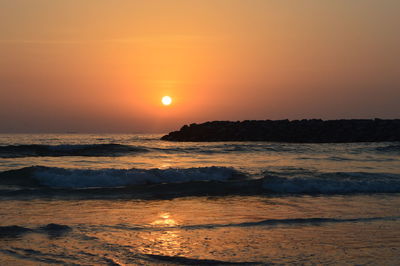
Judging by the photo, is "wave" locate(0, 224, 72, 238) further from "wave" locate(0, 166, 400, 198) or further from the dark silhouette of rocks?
the dark silhouette of rocks

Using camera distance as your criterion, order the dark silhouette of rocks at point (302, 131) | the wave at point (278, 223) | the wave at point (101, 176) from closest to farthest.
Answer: the wave at point (278, 223), the wave at point (101, 176), the dark silhouette of rocks at point (302, 131)

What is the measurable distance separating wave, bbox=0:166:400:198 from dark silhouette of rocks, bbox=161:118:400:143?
84.2 ft

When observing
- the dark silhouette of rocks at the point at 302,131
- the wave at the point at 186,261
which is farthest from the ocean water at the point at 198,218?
the dark silhouette of rocks at the point at 302,131

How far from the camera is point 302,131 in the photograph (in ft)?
141

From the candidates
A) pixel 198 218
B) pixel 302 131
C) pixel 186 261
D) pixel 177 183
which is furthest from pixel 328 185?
pixel 302 131

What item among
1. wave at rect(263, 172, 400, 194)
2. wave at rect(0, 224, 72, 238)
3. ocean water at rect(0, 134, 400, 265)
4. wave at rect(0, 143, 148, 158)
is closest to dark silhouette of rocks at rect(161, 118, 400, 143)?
wave at rect(0, 143, 148, 158)

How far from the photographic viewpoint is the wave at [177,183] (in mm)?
12820

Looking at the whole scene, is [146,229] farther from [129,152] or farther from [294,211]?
[129,152]

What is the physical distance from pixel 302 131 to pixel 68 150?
2246 cm

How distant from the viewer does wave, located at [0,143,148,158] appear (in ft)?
90.4

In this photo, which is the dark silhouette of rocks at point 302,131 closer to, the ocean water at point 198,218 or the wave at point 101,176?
the ocean water at point 198,218

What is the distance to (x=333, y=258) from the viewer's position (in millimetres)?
6188

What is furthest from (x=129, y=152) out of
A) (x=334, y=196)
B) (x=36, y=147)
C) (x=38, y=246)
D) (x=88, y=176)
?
(x=38, y=246)

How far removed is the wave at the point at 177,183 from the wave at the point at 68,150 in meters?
11.5
